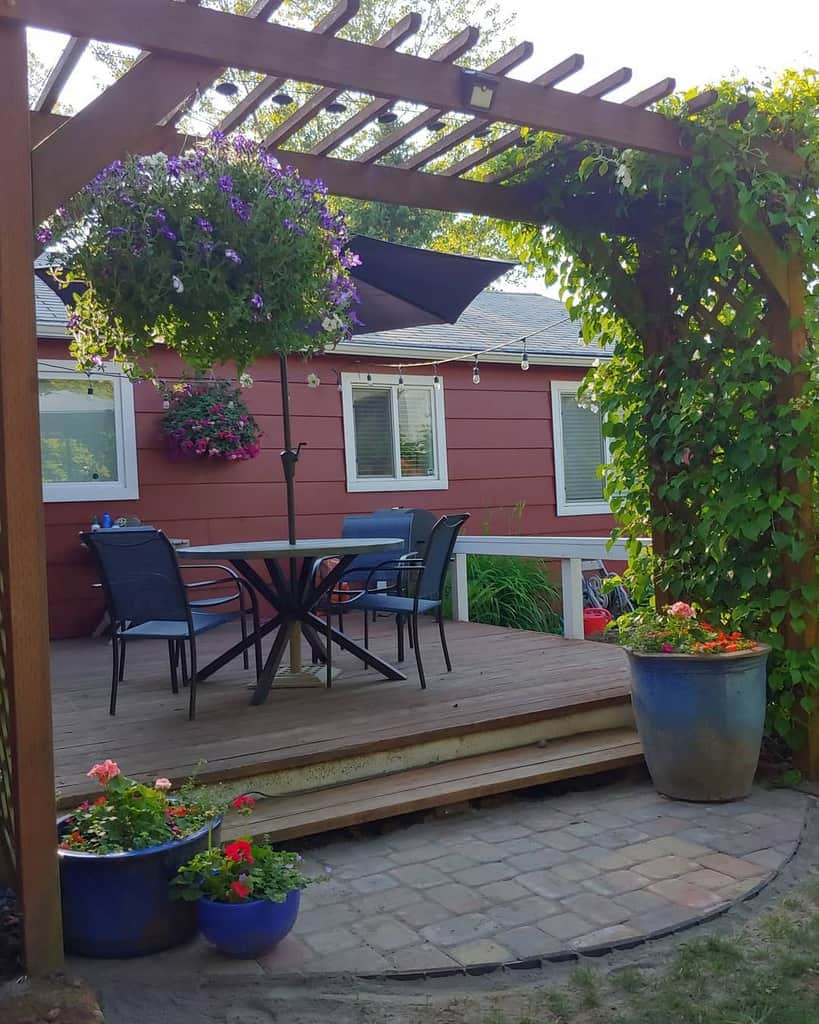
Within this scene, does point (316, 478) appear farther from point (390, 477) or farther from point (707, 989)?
point (707, 989)

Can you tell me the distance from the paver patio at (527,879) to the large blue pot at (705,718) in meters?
0.09

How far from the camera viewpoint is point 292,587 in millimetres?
4379

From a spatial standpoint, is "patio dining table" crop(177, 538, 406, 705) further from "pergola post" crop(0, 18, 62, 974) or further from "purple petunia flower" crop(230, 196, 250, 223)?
"pergola post" crop(0, 18, 62, 974)

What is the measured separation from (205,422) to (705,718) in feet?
15.0

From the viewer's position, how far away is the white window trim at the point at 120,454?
22.2 feet

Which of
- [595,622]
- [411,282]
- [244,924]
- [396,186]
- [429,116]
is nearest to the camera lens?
[244,924]

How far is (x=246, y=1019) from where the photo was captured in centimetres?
209

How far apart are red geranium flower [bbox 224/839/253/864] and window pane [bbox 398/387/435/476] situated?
598 centimetres

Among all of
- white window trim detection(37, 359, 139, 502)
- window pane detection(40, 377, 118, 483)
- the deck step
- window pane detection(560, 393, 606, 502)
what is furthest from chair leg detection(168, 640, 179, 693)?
window pane detection(560, 393, 606, 502)

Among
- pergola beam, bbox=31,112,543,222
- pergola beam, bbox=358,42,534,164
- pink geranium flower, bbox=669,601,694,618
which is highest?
pergola beam, bbox=358,42,534,164

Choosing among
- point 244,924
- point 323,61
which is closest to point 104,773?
point 244,924

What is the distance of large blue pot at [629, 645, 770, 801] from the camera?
3.42 metres

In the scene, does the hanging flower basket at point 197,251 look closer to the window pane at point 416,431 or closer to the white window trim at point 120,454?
the white window trim at point 120,454

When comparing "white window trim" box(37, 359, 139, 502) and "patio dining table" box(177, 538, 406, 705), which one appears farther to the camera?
"white window trim" box(37, 359, 139, 502)
